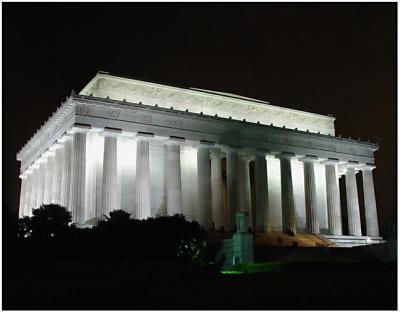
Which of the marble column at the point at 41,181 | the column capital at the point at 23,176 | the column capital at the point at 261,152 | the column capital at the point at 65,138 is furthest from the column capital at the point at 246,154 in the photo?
the column capital at the point at 23,176

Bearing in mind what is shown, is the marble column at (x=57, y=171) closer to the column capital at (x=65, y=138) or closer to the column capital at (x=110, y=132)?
the column capital at (x=65, y=138)

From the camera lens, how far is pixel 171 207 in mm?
60781

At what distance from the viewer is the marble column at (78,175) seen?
55.4 m

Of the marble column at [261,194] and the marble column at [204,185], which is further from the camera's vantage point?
the marble column at [261,194]

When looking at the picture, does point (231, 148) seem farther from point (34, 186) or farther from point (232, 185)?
point (34, 186)

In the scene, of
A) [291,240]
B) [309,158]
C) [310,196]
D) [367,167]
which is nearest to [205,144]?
[291,240]

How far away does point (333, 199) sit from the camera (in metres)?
73.5

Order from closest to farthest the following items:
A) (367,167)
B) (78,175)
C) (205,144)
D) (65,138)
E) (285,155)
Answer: (78,175) → (65,138) → (205,144) → (285,155) → (367,167)

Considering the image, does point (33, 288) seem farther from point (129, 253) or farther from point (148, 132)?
point (148, 132)

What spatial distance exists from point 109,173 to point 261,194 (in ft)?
65.0

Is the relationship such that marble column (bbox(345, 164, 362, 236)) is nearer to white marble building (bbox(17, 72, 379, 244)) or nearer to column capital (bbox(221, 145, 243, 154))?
white marble building (bbox(17, 72, 379, 244))

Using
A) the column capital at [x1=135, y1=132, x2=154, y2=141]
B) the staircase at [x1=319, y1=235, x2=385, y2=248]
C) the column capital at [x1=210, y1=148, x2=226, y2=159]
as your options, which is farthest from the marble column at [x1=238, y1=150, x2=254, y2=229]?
the column capital at [x1=135, y1=132, x2=154, y2=141]

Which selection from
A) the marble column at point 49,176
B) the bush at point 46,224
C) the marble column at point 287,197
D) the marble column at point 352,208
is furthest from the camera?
the marble column at point 352,208

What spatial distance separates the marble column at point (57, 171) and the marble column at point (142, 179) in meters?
8.99
